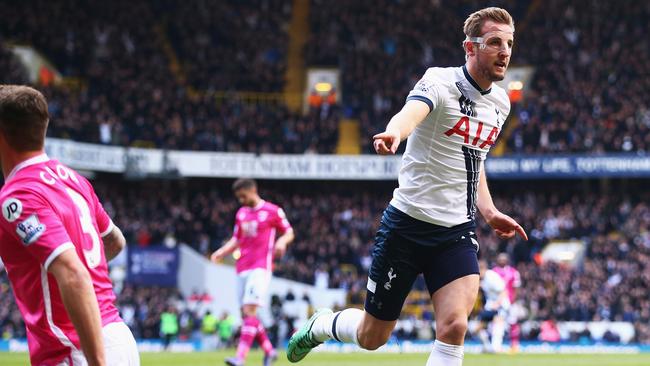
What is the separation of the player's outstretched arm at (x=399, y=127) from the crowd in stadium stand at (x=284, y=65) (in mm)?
28871

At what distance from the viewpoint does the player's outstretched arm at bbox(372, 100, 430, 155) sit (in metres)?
5.17

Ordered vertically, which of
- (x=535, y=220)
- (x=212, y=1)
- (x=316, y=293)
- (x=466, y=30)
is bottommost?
(x=316, y=293)

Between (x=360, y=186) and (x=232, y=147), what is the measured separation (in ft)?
19.8

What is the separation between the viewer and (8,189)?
12.7 ft

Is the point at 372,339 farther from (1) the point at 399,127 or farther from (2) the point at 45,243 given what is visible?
(2) the point at 45,243

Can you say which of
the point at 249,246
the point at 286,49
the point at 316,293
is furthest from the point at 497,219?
the point at 286,49

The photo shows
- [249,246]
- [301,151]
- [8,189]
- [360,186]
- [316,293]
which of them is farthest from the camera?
[360,186]

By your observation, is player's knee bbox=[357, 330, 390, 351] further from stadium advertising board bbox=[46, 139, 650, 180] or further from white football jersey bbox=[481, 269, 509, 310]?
stadium advertising board bbox=[46, 139, 650, 180]

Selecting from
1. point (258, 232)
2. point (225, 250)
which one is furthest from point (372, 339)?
point (258, 232)

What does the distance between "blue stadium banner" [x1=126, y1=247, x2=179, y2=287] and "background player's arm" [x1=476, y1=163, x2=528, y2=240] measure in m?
25.3

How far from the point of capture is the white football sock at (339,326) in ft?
24.5

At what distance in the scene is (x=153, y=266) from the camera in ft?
106

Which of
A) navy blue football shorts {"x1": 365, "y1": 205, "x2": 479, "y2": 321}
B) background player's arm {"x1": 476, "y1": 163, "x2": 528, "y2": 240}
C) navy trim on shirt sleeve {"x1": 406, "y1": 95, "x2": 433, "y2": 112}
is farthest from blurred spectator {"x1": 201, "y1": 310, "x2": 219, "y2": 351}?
navy trim on shirt sleeve {"x1": 406, "y1": 95, "x2": 433, "y2": 112}

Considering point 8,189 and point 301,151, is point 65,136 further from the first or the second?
point 8,189
